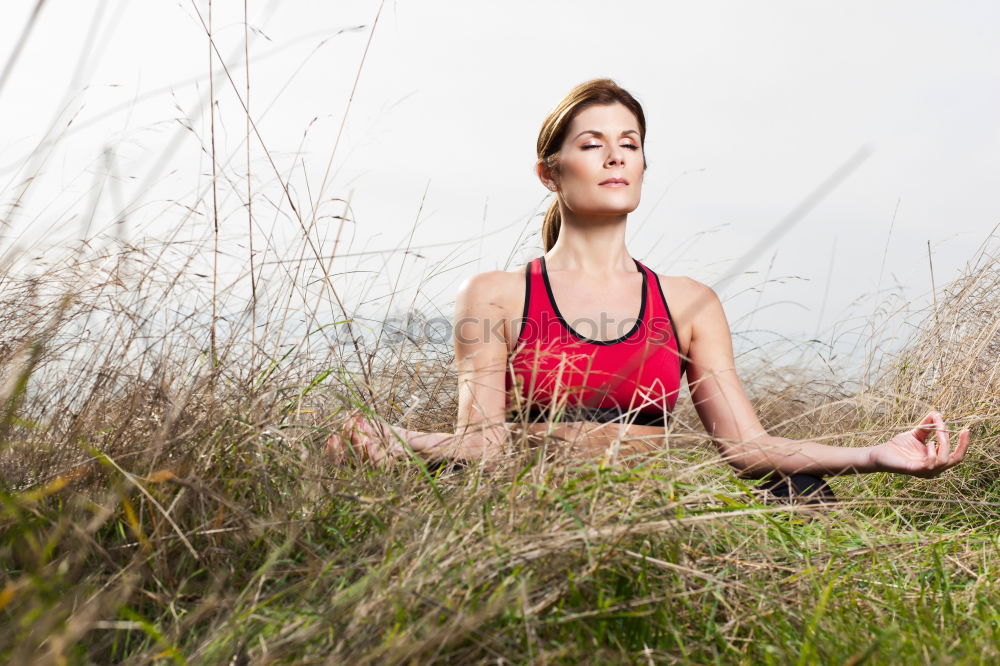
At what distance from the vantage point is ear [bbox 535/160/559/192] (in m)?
2.81

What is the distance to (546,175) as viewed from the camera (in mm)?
2846

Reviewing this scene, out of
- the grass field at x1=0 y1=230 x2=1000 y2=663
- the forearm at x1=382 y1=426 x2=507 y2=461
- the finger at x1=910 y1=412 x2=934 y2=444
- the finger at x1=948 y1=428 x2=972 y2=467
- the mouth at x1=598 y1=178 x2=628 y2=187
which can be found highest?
the mouth at x1=598 y1=178 x2=628 y2=187

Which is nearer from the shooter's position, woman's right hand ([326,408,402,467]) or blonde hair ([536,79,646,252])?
woman's right hand ([326,408,402,467])

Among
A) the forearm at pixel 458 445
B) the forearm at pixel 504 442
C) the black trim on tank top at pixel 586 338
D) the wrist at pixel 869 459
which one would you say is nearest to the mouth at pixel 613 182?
the black trim on tank top at pixel 586 338

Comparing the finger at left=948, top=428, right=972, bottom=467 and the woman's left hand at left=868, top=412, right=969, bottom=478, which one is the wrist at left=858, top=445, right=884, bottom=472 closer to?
the woman's left hand at left=868, top=412, right=969, bottom=478

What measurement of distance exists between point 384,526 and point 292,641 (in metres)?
0.31

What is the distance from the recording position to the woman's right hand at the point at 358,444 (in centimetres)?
197

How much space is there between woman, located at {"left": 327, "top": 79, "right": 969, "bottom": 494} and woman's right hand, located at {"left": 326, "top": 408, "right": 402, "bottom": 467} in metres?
0.39

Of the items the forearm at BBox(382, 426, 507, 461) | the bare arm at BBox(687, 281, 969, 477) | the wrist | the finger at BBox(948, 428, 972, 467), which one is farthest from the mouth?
the finger at BBox(948, 428, 972, 467)

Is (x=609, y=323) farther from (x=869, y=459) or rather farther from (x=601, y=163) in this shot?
(x=869, y=459)

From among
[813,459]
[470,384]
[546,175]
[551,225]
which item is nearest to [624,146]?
[546,175]

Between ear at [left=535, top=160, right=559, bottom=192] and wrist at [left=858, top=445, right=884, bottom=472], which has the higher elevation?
ear at [left=535, top=160, right=559, bottom=192]

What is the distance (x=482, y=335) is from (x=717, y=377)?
725mm

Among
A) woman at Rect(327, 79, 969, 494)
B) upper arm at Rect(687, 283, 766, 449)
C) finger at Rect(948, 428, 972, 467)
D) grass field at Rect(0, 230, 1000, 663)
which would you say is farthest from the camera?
upper arm at Rect(687, 283, 766, 449)
